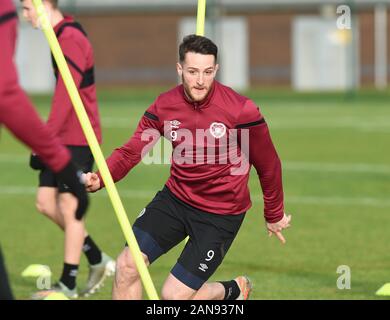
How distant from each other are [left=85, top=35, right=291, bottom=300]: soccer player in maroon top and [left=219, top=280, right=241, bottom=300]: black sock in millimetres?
518

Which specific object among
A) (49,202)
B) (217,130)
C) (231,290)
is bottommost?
(231,290)

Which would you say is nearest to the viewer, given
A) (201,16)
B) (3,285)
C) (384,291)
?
(3,285)

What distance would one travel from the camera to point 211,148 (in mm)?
7316

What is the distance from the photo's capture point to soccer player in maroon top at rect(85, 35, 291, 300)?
7.20 meters

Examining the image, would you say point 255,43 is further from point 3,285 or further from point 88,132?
point 3,285

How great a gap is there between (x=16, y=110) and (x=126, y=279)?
2.48 m

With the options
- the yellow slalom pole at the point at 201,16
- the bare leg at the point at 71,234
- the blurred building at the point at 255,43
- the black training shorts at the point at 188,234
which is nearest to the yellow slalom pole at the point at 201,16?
the yellow slalom pole at the point at 201,16

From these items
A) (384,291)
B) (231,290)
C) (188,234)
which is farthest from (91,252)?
(384,291)

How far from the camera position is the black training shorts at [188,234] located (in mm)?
7371

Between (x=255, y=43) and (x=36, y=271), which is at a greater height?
(x=255, y=43)

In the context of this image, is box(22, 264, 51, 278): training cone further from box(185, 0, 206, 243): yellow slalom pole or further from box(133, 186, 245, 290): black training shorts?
box(185, 0, 206, 243): yellow slalom pole

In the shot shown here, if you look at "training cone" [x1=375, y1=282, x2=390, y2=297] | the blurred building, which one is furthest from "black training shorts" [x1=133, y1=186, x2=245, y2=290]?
the blurred building

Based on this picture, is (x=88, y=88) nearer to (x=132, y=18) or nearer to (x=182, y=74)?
(x=182, y=74)

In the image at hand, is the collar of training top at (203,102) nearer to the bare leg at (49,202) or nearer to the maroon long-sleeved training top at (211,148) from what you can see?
the maroon long-sleeved training top at (211,148)
